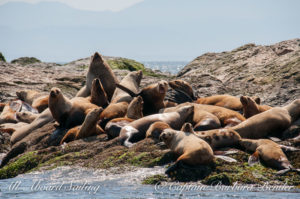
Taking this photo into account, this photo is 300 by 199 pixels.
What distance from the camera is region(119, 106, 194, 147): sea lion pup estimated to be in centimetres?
1016

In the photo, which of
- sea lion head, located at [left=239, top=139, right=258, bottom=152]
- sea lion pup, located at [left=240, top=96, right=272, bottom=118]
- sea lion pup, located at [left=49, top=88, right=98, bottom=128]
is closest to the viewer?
sea lion head, located at [left=239, top=139, right=258, bottom=152]

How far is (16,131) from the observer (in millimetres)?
13664

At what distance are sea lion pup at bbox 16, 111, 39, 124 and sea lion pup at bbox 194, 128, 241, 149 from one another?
7764mm

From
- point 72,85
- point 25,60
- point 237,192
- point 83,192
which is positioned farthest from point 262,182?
point 25,60

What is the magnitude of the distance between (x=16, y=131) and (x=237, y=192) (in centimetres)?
836

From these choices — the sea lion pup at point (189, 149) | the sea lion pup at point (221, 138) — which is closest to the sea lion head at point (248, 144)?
the sea lion pup at point (221, 138)

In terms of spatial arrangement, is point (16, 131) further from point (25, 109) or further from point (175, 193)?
point (175, 193)

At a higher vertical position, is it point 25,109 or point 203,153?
point 203,153

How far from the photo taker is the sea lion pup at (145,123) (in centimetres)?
1016

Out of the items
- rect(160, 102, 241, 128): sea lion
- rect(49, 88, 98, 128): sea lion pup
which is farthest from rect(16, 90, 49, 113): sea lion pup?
rect(160, 102, 241, 128): sea lion

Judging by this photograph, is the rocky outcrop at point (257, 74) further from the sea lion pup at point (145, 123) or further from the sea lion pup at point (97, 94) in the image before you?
the sea lion pup at point (145, 123)

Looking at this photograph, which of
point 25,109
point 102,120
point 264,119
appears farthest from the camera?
point 25,109

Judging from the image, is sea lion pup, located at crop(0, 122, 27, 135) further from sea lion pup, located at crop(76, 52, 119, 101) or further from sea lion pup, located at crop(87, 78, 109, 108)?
sea lion pup, located at crop(87, 78, 109, 108)

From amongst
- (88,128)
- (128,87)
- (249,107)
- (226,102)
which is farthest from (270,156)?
(128,87)
